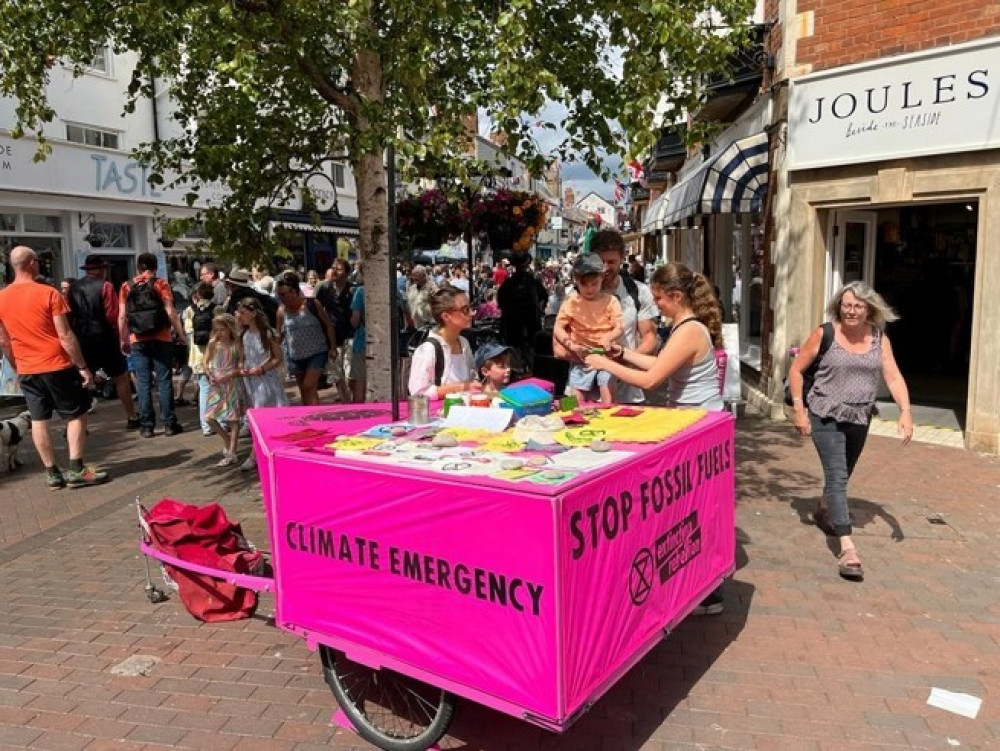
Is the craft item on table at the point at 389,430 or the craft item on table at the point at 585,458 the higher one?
the craft item on table at the point at 585,458

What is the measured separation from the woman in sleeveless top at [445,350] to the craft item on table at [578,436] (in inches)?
44.2

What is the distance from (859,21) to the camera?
788cm

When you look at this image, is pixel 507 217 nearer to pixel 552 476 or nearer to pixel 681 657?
pixel 681 657

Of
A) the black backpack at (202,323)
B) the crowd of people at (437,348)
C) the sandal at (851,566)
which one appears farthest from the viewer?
the black backpack at (202,323)

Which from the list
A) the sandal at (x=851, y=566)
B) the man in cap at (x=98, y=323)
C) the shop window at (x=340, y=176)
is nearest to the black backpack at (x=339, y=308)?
the man in cap at (x=98, y=323)

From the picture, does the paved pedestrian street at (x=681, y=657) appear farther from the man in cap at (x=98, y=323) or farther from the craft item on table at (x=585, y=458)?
the man in cap at (x=98, y=323)

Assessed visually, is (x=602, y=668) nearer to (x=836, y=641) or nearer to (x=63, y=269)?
(x=836, y=641)

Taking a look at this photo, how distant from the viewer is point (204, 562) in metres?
4.13

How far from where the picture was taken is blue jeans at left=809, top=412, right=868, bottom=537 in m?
4.73

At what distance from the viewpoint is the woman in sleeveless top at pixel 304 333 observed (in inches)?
313

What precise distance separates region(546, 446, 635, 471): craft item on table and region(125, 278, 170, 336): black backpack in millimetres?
6813

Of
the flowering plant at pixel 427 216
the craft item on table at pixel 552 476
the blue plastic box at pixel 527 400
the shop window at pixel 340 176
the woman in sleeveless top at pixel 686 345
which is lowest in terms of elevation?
the craft item on table at pixel 552 476

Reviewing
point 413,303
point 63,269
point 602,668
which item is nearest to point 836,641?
point 602,668

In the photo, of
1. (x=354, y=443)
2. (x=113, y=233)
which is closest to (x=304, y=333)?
(x=354, y=443)
